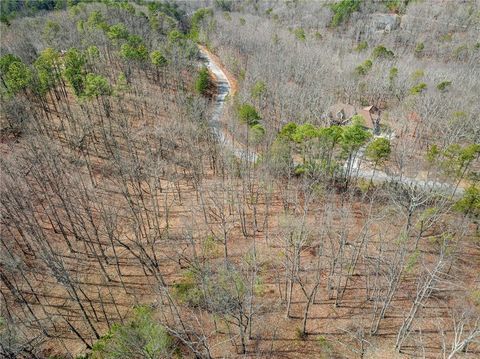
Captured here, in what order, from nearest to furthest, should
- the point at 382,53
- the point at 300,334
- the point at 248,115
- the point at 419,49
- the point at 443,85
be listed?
the point at 300,334 < the point at 248,115 < the point at 443,85 < the point at 382,53 < the point at 419,49

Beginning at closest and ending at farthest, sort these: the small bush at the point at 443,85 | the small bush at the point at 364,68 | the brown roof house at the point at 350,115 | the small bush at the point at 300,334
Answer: the small bush at the point at 300,334
the small bush at the point at 443,85
the brown roof house at the point at 350,115
the small bush at the point at 364,68

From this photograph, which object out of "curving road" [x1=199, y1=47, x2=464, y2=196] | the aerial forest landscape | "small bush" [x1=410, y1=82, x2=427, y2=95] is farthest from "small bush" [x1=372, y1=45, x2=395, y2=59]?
"curving road" [x1=199, y1=47, x2=464, y2=196]

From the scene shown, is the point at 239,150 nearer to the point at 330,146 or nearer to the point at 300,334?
the point at 330,146

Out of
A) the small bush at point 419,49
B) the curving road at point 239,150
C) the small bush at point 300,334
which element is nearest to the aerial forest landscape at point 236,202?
the small bush at point 300,334

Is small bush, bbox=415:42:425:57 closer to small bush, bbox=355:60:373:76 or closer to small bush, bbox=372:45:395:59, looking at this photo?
small bush, bbox=372:45:395:59

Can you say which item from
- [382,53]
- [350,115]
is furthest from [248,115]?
[382,53]

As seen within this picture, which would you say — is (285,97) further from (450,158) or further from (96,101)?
(96,101)

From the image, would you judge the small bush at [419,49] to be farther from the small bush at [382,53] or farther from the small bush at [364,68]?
the small bush at [364,68]
